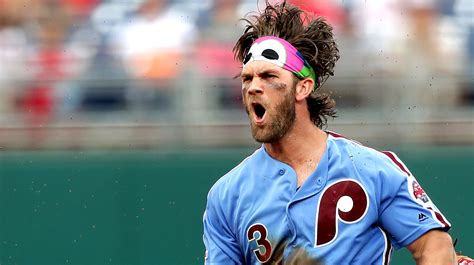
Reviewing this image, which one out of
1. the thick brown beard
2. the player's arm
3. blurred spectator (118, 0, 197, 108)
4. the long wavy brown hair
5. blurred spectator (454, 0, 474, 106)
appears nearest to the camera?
the player's arm

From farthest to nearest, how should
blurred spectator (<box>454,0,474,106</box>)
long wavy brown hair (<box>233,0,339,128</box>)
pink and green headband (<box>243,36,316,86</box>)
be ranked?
blurred spectator (<box>454,0,474,106</box>), long wavy brown hair (<box>233,0,339,128</box>), pink and green headband (<box>243,36,316,86</box>)

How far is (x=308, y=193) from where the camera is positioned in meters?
4.04

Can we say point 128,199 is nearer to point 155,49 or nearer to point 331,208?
point 155,49

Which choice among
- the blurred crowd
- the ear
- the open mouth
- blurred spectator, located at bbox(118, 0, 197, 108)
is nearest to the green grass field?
the blurred crowd

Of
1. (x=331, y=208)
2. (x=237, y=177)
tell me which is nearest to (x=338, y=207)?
(x=331, y=208)

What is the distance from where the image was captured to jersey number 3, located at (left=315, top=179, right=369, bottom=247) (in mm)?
3963

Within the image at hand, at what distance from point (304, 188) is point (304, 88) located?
38cm

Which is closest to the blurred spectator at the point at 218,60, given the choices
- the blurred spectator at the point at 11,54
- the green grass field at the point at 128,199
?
the green grass field at the point at 128,199

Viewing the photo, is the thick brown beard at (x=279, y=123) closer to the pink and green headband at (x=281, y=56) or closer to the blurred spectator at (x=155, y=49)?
the pink and green headband at (x=281, y=56)

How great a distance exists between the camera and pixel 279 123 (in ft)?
13.2

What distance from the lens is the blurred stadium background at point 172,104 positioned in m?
7.18

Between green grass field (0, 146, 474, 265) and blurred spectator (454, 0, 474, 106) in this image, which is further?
green grass field (0, 146, 474, 265)

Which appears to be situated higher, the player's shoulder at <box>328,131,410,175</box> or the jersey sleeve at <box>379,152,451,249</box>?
the player's shoulder at <box>328,131,410,175</box>

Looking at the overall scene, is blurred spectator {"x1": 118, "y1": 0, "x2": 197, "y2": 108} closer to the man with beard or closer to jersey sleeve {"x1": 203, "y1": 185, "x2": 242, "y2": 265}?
the man with beard
